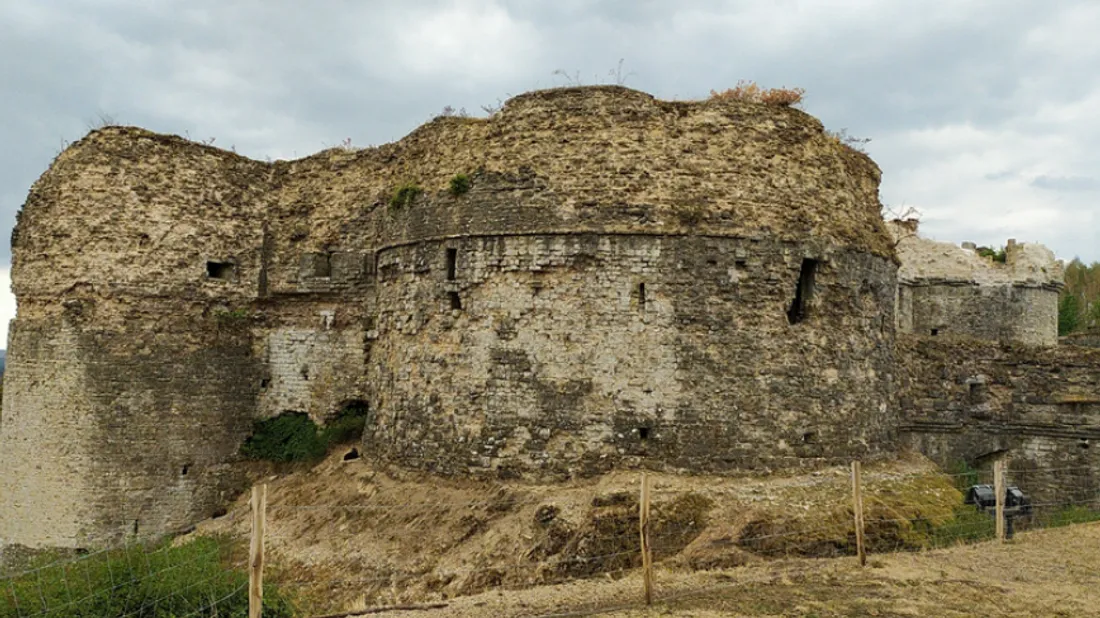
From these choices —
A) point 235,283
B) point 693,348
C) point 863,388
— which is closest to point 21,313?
point 235,283

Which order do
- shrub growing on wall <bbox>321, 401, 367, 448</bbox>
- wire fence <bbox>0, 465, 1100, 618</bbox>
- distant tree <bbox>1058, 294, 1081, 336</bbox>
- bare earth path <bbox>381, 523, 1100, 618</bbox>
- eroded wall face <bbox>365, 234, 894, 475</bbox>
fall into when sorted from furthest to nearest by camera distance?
distant tree <bbox>1058, 294, 1081, 336</bbox> < shrub growing on wall <bbox>321, 401, 367, 448</bbox> < eroded wall face <bbox>365, 234, 894, 475</bbox> < wire fence <bbox>0, 465, 1100, 618</bbox> < bare earth path <bbox>381, 523, 1100, 618</bbox>

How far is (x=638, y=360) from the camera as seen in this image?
10992 mm

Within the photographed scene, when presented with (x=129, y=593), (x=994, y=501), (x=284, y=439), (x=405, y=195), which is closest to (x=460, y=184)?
(x=405, y=195)

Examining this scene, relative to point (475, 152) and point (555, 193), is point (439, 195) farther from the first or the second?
point (555, 193)

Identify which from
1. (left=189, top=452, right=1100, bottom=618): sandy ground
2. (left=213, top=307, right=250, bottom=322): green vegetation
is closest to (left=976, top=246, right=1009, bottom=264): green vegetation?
(left=189, top=452, right=1100, bottom=618): sandy ground

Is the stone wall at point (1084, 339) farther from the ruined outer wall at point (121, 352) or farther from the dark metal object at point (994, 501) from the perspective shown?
the ruined outer wall at point (121, 352)

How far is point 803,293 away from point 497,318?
426 centimetres

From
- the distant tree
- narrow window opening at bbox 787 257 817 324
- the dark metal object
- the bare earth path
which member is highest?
the distant tree

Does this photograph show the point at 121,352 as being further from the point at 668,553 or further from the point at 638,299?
the point at 668,553

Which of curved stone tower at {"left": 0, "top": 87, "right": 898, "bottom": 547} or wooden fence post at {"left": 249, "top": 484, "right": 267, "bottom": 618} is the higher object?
curved stone tower at {"left": 0, "top": 87, "right": 898, "bottom": 547}

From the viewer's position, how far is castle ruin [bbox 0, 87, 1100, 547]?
36.4 ft

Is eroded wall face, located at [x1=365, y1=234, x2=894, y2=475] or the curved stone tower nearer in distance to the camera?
eroded wall face, located at [x1=365, y1=234, x2=894, y2=475]

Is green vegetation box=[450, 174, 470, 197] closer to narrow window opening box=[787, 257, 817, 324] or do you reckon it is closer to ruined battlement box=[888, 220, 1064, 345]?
narrow window opening box=[787, 257, 817, 324]

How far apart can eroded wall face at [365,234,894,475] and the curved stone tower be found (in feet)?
0.11
